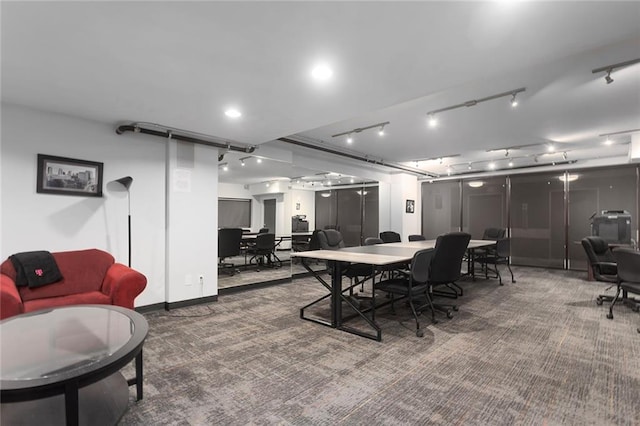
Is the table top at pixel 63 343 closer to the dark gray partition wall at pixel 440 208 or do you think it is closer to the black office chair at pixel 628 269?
the black office chair at pixel 628 269

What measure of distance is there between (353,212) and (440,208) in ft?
10.2

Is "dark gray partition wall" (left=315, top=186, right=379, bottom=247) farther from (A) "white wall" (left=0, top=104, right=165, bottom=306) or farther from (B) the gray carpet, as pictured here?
Answer: (A) "white wall" (left=0, top=104, right=165, bottom=306)

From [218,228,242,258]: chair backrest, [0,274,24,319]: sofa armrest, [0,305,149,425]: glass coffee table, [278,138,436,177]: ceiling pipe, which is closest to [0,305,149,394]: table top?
[0,305,149,425]: glass coffee table

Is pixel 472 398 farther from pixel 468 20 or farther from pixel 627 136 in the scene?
pixel 627 136

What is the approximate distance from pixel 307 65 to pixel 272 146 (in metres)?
3.13

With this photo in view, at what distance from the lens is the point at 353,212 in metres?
8.12

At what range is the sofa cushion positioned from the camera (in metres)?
2.77

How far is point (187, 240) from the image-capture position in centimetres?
437

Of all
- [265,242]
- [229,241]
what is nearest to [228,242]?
[229,241]

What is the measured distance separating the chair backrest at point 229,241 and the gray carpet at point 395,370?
1.90 m

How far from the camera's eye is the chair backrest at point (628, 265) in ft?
11.5

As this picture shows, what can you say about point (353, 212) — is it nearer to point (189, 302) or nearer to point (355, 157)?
point (355, 157)

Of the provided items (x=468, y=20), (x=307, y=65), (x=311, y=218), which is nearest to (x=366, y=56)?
(x=307, y=65)

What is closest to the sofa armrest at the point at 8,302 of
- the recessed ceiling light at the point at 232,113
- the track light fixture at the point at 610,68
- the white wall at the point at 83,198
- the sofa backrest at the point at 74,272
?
the sofa backrest at the point at 74,272
